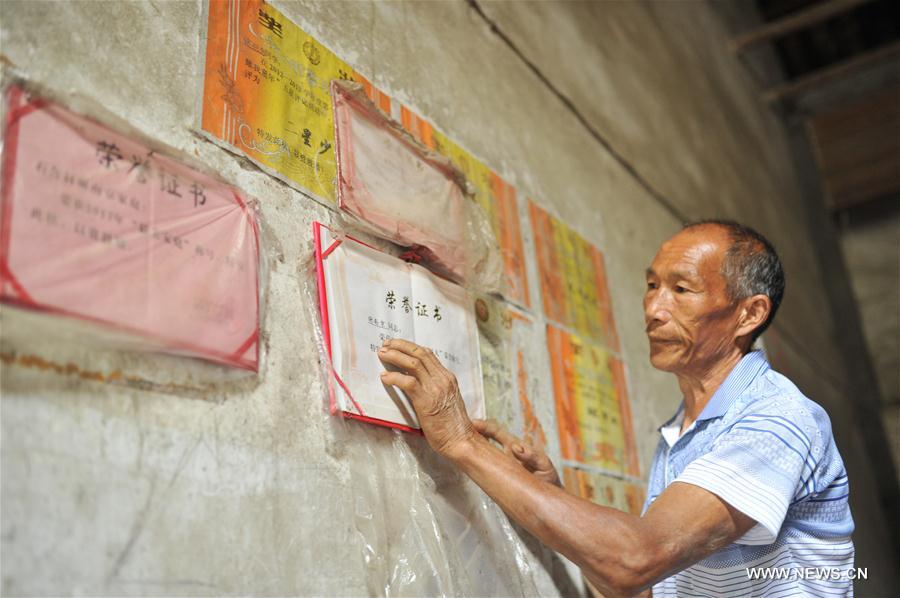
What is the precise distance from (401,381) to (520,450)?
1.19 ft

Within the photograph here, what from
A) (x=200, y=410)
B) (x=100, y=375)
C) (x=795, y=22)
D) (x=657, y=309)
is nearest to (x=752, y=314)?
(x=657, y=309)

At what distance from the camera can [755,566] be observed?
1.34 metres

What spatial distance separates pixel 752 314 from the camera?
5.39 feet

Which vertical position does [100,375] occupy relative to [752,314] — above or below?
below

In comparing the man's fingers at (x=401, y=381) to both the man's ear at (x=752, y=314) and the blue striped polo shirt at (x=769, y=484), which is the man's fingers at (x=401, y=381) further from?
the man's ear at (x=752, y=314)

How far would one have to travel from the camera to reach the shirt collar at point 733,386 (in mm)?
1457

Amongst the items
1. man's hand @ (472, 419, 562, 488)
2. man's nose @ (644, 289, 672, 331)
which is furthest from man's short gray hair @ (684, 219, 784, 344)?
man's hand @ (472, 419, 562, 488)

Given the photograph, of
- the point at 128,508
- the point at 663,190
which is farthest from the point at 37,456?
the point at 663,190

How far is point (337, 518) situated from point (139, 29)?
756 millimetres

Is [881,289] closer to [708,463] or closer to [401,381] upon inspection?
[708,463]

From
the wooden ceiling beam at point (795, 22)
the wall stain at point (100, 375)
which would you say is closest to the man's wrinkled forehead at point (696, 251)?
the wall stain at point (100, 375)

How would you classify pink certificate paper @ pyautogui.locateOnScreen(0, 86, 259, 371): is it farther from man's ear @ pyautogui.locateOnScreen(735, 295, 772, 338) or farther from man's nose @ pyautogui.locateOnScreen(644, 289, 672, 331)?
man's ear @ pyautogui.locateOnScreen(735, 295, 772, 338)

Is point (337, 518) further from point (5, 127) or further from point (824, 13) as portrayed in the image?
point (824, 13)

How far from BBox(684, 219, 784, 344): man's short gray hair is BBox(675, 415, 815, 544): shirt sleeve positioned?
433 mm
